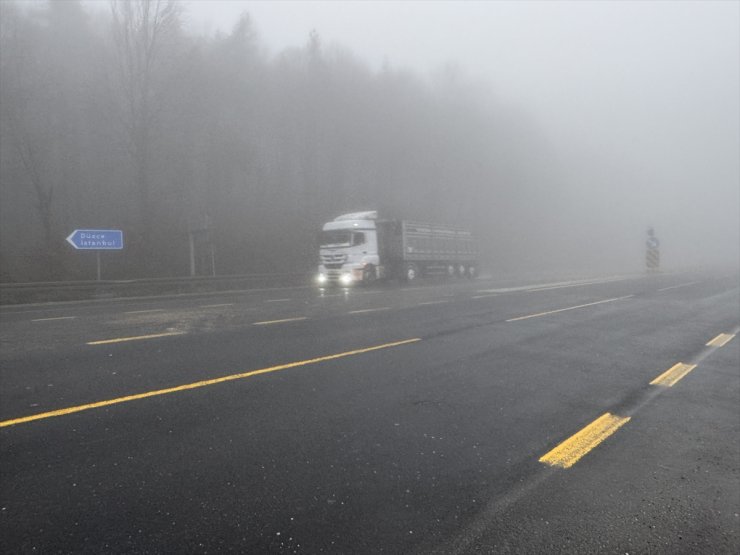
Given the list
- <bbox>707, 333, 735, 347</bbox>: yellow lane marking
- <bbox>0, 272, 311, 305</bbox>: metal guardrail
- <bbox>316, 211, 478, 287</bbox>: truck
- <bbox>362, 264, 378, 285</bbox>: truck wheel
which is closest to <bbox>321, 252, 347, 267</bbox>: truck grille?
<bbox>316, 211, 478, 287</bbox>: truck

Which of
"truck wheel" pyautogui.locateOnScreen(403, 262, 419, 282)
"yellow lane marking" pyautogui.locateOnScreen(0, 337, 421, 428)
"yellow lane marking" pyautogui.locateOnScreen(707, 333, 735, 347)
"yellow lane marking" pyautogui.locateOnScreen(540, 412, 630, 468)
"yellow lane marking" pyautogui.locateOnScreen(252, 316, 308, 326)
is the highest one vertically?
"truck wheel" pyautogui.locateOnScreen(403, 262, 419, 282)

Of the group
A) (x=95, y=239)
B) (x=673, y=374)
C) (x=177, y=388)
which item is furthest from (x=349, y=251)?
(x=177, y=388)

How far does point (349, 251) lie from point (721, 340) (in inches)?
646

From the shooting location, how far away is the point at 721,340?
9352 millimetres

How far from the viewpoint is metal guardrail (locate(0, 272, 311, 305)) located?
17.3 meters

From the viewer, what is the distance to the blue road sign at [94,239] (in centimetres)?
1980

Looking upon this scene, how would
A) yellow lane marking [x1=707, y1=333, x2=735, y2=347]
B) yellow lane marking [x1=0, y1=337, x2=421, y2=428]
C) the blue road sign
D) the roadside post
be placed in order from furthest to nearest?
the roadside post → the blue road sign → yellow lane marking [x1=707, y1=333, x2=735, y2=347] → yellow lane marking [x1=0, y1=337, x2=421, y2=428]

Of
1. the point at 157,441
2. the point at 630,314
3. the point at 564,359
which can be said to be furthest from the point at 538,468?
the point at 630,314

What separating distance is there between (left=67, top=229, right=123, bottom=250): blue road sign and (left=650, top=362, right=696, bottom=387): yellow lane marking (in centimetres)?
2055

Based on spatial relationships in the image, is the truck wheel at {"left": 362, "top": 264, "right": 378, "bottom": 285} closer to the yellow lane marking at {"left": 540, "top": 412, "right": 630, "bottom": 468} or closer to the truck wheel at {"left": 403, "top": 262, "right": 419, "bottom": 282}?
the truck wheel at {"left": 403, "top": 262, "right": 419, "bottom": 282}

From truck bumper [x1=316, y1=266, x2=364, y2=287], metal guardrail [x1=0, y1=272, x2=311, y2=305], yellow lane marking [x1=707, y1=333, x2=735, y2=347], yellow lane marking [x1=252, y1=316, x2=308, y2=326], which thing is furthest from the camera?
truck bumper [x1=316, y1=266, x2=364, y2=287]

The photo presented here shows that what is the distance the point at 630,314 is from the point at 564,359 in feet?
22.0

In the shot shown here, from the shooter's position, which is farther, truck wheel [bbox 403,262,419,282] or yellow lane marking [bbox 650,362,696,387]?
truck wheel [bbox 403,262,419,282]

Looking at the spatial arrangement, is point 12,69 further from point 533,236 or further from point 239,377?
point 533,236
